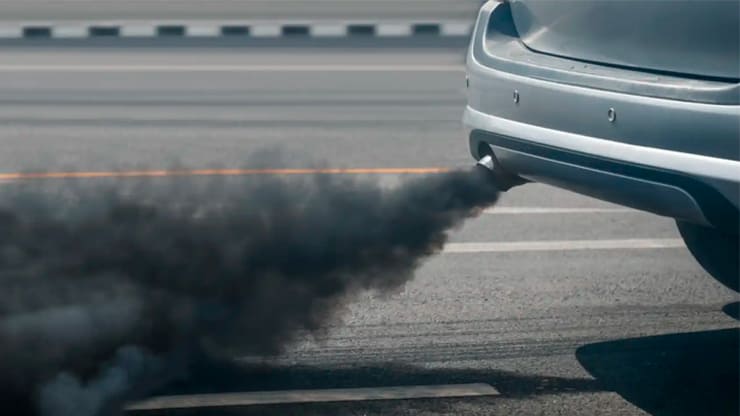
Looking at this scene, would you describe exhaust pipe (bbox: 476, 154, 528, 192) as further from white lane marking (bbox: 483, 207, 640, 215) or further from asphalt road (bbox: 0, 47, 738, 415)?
white lane marking (bbox: 483, 207, 640, 215)

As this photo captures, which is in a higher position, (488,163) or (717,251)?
(488,163)

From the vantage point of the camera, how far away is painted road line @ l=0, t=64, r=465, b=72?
44.8ft

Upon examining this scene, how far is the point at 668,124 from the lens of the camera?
3730 millimetres

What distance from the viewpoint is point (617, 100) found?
3930 millimetres

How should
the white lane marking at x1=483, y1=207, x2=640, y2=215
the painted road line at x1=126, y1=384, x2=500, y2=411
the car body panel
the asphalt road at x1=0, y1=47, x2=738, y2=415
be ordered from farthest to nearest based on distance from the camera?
1. the white lane marking at x1=483, y1=207, x2=640, y2=215
2. the asphalt road at x1=0, y1=47, x2=738, y2=415
3. the painted road line at x1=126, y1=384, x2=500, y2=411
4. the car body panel

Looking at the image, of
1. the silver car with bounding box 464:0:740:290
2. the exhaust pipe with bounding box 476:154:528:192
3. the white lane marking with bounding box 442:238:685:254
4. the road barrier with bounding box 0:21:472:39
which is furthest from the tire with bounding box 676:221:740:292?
the road barrier with bounding box 0:21:472:39

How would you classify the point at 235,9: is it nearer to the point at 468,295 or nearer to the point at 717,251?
the point at 468,295

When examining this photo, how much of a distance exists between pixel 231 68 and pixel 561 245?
805cm

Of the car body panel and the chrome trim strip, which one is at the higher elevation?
the car body panel

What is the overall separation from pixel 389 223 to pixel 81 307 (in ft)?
3.95

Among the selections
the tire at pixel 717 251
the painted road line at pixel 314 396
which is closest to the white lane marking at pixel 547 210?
the tire at pixel 717 251

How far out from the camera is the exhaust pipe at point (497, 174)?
458 centimetres

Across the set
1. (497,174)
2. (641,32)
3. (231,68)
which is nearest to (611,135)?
(641,32)

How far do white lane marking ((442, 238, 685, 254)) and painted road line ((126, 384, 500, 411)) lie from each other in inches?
79.6
